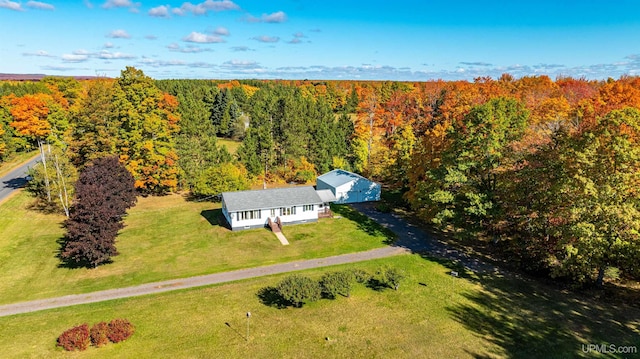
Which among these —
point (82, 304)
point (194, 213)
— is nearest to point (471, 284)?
point (82, 304)

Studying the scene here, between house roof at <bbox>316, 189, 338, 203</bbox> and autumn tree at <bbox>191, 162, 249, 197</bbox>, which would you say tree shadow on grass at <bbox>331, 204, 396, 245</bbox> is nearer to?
house roof at <bbox>316, 189, 338, 203</bbox>

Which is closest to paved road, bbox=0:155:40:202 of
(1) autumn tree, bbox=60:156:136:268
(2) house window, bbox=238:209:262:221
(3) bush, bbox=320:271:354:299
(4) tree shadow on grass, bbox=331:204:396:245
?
(1) autumn tree, bbox=60:156:136:268

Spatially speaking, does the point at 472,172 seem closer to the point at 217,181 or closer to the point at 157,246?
the point at 217,181

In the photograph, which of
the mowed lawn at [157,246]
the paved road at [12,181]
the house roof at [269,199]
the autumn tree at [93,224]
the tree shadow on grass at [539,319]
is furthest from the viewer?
the paved road at [12,181]

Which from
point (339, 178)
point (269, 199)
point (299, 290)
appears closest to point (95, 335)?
point (299, 290)

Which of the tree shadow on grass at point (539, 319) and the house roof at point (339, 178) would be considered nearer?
the tree shadow on grass at point (539, 319)

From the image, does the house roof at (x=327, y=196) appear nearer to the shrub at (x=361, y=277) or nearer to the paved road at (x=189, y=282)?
the paved road at (x=189, y=282)

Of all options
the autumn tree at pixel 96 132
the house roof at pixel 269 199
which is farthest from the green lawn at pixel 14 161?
the house roof at pixel 269 199
